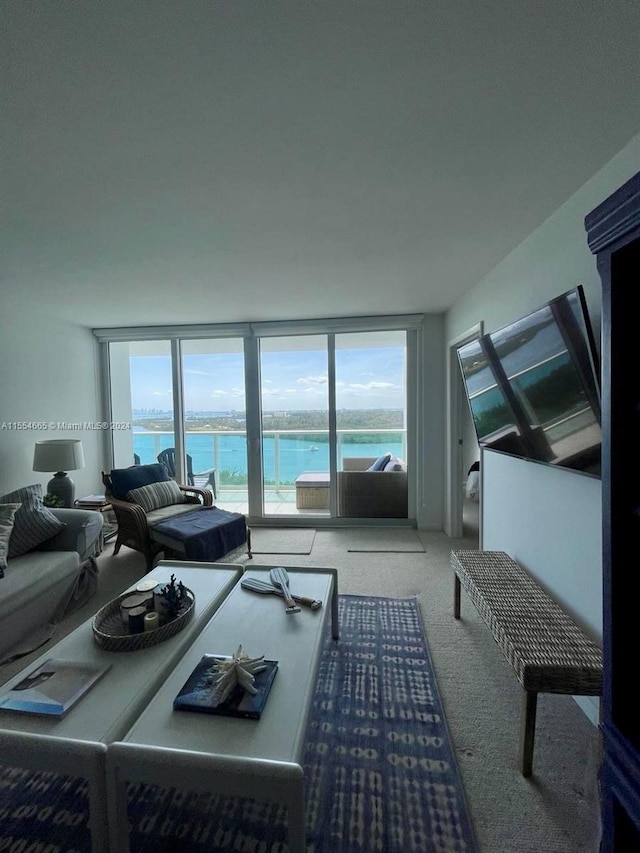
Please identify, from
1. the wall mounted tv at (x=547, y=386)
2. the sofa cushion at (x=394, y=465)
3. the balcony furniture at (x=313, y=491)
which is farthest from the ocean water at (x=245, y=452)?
the wall mounted tv at (x=547, y=386)

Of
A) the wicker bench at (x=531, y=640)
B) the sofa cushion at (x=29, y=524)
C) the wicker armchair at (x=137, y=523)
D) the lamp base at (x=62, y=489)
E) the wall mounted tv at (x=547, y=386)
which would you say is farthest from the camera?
the lamp base at (x=62, y=489)

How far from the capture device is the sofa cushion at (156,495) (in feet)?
10.7

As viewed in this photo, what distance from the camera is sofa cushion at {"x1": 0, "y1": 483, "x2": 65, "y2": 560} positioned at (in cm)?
229

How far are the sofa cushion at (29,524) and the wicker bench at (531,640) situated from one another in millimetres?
2708

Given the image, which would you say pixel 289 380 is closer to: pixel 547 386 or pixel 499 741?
pixel 547 386

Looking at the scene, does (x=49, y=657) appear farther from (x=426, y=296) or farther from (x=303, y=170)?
(x=426, y=296)

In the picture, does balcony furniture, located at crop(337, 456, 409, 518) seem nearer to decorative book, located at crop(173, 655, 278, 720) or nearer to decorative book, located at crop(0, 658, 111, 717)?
Result: decorative book, located at crop(173, 655, 278, 720)

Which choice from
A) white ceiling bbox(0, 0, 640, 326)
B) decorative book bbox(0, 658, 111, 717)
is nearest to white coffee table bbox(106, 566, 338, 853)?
decorative book bbox(0, 658, 111, 717)

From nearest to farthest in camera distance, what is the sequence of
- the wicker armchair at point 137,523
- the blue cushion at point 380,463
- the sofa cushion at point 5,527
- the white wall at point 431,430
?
1. the sofa cushion at point 5,527
2. the wicker armchair at point 137,523
3. the white wall at point 431,430
4. the blue cushion at point 380,463

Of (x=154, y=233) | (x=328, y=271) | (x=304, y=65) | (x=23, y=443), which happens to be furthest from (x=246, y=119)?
(x=23, y=443)

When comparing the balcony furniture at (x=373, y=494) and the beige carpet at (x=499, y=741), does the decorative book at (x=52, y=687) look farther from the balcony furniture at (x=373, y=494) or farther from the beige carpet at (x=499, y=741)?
the balcony furniture at (x=373, y=494)

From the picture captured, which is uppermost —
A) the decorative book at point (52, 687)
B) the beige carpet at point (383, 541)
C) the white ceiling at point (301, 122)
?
the white ceiling at point (301, 122)

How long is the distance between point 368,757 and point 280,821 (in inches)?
14.8

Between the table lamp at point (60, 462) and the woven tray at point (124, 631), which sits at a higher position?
the table lamp at point (60, 462)
